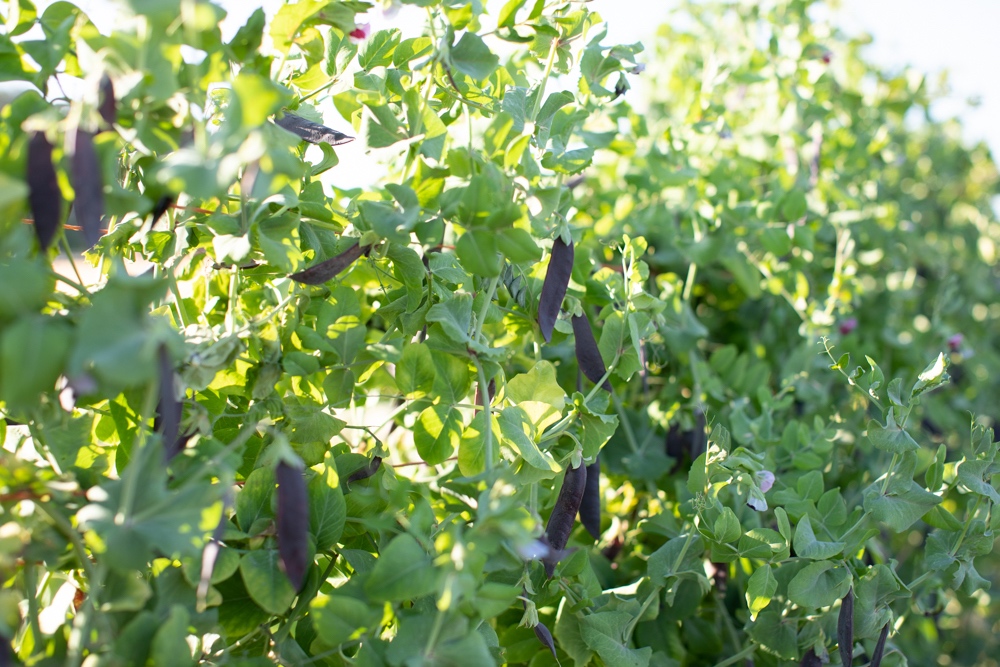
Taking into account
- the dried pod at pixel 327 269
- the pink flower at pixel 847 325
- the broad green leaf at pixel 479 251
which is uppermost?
the broad green leaf at pixel 479 251

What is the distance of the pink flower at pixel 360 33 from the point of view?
75 centimetres

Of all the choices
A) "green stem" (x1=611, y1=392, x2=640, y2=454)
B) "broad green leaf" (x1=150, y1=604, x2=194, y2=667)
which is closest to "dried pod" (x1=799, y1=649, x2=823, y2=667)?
"green stem" (x1=611, y1=392, x2=640, y2=454)

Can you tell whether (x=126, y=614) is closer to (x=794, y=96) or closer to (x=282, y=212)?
(x=282, y=212)

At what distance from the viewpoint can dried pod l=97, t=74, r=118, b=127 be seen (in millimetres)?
497

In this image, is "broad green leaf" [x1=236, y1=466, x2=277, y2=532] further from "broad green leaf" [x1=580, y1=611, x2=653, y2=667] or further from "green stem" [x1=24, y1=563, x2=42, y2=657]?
"broad green leaf" [x1=580, y1=611, x2=653, y2=667]

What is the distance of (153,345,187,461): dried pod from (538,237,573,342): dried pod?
34 cm

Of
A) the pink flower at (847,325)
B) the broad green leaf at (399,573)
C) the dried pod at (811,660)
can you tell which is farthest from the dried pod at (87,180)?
the pink flower at (847,325)

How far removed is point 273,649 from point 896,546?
1570mm

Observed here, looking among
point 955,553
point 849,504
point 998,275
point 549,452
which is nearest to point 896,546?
point 849,504

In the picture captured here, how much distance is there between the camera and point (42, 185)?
467 mm

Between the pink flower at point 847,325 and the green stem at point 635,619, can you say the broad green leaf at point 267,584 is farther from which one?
the pink flower at point 847,325

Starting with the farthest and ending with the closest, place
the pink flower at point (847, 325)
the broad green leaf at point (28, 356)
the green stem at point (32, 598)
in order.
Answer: the pink flower at point (847, 325) < the green stem at point (32, 598) < the broad green leaf at point (28, 356)

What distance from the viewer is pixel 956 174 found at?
97.7 inches

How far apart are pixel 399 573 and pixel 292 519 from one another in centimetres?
9
